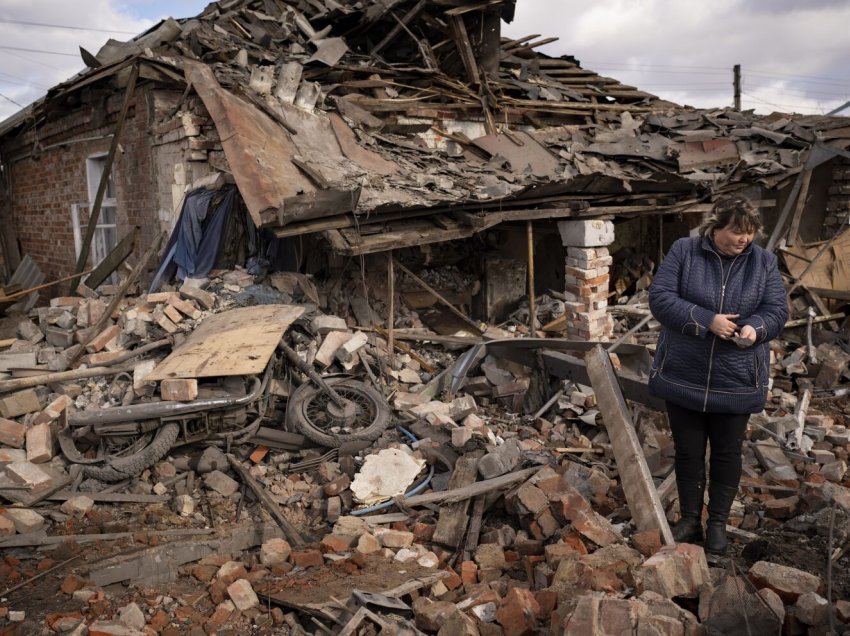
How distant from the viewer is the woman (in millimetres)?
3133

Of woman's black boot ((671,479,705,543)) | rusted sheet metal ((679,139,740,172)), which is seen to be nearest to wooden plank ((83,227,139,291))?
woman's black boot ((671,479,705,543))

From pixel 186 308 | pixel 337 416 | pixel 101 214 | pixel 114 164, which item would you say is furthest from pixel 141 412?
pixel 101 214

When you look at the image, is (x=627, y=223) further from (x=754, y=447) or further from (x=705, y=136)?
(x=754, y=447)

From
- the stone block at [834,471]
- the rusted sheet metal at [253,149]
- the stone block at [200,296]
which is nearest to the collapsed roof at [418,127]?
the rusted sheet metal at [253,149]

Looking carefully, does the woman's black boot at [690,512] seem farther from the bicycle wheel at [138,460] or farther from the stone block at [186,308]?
the stone block at [186,308]

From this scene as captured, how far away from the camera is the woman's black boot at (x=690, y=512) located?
340 centimetres

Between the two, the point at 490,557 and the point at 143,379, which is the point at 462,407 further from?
the point at 143,379

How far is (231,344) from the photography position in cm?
549

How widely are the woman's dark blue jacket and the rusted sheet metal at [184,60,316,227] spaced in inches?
141

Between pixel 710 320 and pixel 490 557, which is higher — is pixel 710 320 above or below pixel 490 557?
above

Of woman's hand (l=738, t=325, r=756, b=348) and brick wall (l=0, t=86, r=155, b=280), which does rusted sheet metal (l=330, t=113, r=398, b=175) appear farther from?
woman's hand (l=738, t=325, r=756, b=348)

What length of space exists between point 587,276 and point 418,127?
3.16 meters

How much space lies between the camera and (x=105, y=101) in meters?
8.73

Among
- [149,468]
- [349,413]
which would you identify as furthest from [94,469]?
[349,413]
